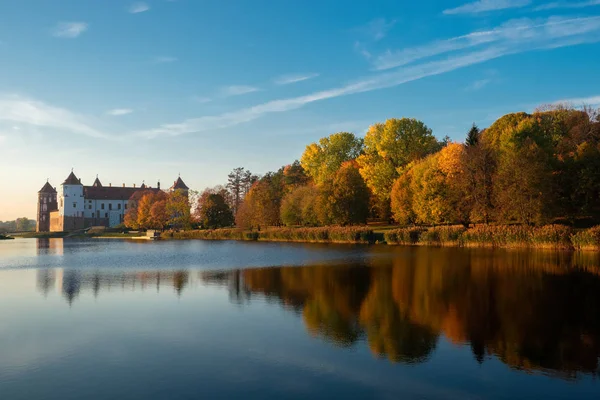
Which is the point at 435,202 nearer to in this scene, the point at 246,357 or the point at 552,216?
the point at 552,216

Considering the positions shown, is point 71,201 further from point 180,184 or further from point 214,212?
point 214,212

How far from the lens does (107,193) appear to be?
13338cm

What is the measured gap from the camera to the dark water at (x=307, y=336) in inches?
379

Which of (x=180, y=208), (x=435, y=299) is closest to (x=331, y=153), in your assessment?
(x=180, y=208)

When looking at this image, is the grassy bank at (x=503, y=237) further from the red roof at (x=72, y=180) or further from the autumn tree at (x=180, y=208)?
the red roof at (x=72, y=180)

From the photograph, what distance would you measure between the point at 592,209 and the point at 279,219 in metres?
40.3

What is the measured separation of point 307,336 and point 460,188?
1433 inches

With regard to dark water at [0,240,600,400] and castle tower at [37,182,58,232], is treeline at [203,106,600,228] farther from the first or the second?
castle tower at [37,182,58,232]

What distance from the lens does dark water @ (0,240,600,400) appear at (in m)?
9.63

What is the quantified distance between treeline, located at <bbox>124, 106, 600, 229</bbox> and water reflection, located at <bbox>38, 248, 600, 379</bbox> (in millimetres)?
11693

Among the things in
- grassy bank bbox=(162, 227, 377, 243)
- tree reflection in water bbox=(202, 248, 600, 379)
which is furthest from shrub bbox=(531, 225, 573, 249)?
grassy bank bbox=(162, 227, 377, 243)

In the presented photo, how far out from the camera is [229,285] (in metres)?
22.8

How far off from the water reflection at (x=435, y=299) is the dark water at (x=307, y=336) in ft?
0.24

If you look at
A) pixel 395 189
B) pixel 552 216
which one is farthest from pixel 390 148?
pixel 552 216
